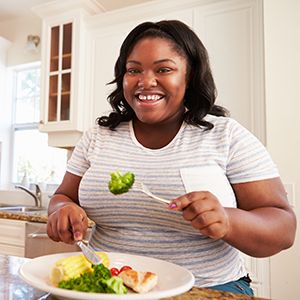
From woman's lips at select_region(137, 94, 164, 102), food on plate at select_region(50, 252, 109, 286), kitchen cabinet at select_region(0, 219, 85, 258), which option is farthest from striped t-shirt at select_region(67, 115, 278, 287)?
kitchen cabinet at select_region(0, 219, 85, 258)

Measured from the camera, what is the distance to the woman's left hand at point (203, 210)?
62cm

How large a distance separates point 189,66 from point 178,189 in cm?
36

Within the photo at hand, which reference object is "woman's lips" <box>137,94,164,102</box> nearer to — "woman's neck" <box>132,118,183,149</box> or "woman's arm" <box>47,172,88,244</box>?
"woman's neck" <box>132,118,183,149</box>

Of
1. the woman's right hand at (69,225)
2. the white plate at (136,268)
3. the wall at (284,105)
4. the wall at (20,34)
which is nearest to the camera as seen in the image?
the white plate at (136,268)

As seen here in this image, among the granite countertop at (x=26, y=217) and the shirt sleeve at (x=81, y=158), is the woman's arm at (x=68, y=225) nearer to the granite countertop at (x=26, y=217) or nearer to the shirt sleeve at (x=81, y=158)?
the shirt sleeve at (x=81, y=158)

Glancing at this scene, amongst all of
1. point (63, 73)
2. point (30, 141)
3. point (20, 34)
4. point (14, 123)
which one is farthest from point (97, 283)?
point (20, 34)

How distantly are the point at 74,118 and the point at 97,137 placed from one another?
5.26 feet

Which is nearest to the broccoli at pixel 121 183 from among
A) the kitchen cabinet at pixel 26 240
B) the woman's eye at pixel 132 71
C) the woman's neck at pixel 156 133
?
the woman's neck at pixel 156 133

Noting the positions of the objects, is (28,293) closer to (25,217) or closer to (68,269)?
(68,269)

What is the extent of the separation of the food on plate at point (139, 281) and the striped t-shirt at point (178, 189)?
257 mm

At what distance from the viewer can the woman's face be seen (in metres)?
0.91

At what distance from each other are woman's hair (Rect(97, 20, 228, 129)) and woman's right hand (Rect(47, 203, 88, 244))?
1.11ft

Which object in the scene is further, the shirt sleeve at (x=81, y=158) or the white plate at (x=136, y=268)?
the shirt sleeve at (x=81, y=158)

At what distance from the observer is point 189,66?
980 mm
